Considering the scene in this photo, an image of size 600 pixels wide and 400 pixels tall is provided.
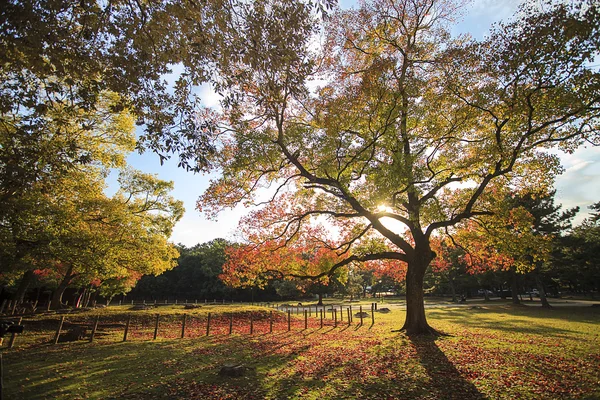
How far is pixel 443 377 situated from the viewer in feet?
23.7

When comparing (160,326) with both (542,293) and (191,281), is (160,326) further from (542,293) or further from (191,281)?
(191,281)

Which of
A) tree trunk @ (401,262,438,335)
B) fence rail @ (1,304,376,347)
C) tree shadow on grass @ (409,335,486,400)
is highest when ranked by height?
tree trunk @ (401,262,438,335)

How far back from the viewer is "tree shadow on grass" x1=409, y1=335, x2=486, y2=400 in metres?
6.08

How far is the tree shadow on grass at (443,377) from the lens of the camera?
19.9ft

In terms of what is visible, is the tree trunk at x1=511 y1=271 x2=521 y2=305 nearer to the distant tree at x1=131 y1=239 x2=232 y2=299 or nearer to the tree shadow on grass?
the tree shadow on grass

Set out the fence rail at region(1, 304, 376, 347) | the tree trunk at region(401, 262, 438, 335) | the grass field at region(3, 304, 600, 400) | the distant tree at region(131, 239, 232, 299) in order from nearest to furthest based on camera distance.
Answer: the grass field at region(3, 304, 600, 400)
the tree trunk at region(401, 262, 438, 335)
the fence rail at region(1, 304, 376, 347)
the distant tree at region(131, 239, 232, 299)

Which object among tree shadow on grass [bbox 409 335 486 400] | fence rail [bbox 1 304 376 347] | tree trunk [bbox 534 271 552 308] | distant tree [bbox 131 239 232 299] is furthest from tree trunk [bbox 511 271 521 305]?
distant tree [bbox 131 239 232 299]

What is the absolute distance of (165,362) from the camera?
9.20m

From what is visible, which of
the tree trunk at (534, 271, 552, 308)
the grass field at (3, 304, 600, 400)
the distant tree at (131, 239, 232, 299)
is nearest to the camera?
the grass field at (3, 304, 600, 400)

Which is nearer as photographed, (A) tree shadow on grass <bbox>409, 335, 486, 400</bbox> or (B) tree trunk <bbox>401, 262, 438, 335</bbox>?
(A) tree shadow on grass <bbox>409, 335, 486, 400</bbox>

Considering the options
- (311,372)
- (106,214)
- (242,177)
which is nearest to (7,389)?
(311,372)

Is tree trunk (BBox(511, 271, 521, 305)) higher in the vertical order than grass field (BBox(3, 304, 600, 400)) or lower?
higher

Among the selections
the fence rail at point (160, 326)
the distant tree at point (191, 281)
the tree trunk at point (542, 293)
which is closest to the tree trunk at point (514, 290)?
the tree trunk at point (542, 293)

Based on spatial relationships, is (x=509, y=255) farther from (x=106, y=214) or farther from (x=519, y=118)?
(x=106, y=214)
